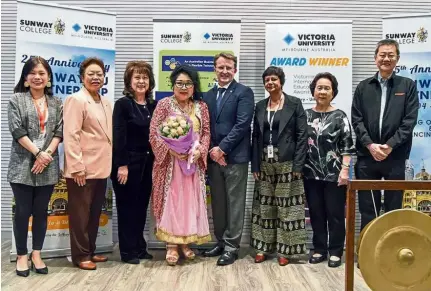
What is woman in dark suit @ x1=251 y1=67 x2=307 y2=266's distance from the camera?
11.6 feet

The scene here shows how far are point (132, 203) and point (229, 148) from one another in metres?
0.88

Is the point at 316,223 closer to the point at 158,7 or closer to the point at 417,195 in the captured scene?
the point at 417,195

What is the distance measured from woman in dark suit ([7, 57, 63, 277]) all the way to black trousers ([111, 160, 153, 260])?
0.53m

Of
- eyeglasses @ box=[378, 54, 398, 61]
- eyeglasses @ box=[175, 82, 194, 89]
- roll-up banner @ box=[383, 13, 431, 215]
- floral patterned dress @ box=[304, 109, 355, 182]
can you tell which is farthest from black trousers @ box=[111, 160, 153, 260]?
roll-up banner @ box=[383, 13, 431, 215]

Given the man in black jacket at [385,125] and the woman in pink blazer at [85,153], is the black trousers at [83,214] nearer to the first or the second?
the woman in pink blazer at [85,153]

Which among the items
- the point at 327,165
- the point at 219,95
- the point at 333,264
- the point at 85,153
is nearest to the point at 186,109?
the point at 219,95

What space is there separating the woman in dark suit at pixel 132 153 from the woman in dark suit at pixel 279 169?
888 mm

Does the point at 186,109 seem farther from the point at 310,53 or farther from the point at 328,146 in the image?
the point at 310,53

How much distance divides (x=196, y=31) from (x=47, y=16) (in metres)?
1.27

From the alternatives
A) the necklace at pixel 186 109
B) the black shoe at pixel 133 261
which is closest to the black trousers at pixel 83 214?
the black shoe at pixel 133 261

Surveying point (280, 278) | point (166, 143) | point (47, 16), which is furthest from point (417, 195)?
point (47, 16)

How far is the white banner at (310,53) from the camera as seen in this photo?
4.13 meters

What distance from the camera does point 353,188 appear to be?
2.37 meters

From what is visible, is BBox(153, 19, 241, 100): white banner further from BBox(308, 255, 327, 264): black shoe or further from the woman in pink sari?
BBox(308, 255, 327, 264): black shoe
